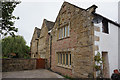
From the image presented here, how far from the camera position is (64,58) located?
895cm

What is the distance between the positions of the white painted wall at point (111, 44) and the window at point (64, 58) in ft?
10.5

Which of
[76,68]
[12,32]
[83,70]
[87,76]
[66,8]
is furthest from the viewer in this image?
[66,8]

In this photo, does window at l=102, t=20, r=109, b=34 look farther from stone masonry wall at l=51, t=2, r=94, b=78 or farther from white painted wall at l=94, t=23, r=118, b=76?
stone masonry wall at l=51, t=2, r=94, b=78

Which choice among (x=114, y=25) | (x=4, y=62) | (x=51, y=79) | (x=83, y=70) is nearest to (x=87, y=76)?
(x=83, y=70)

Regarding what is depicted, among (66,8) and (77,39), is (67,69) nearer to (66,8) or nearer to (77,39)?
(77,39)

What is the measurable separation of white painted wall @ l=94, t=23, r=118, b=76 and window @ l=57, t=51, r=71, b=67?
3.19 metres

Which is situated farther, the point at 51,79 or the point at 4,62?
the point at 4,62

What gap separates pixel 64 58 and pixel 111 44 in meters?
4.52

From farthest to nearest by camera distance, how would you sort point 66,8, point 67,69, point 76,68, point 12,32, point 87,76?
point 66,8
point 67,69
point 12,32
point 76,68
point 87,76

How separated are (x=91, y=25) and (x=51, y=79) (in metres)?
5.32

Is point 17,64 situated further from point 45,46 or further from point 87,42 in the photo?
point 87,42

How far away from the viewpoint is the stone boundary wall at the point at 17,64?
421 inches

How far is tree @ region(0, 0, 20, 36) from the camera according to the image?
6320 millimetres

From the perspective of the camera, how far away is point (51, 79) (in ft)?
23.3
